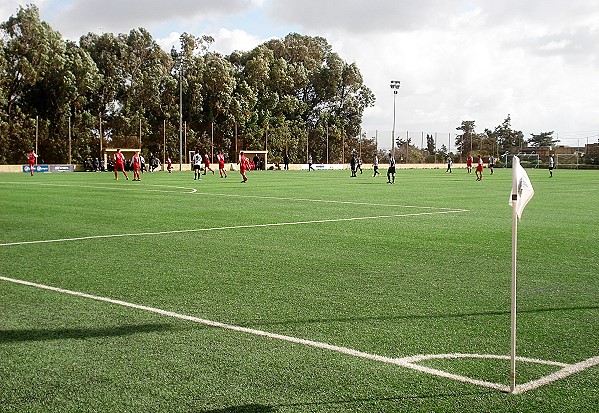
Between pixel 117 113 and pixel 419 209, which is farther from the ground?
pixel 117 113

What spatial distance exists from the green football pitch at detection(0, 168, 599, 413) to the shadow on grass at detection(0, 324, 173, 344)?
2 centimetres

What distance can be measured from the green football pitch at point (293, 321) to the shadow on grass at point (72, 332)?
0.08 ft

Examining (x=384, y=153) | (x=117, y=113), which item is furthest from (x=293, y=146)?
(x=117, y=113)

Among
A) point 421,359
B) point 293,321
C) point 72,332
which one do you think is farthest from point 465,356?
point 72,332

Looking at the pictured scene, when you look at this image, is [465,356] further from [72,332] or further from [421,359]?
[72,332]

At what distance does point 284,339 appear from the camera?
5.92 metres

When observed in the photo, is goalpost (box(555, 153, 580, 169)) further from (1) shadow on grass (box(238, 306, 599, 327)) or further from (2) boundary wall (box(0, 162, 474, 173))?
(1) shadow on grass (box(238, 306, 599, 327))

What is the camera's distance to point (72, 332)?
20.2 feet

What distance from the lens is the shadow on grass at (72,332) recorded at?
→ 597 centimetres

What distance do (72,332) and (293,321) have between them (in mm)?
1910

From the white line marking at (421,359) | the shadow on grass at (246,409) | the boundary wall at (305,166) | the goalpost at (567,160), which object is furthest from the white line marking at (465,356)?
the goalpost at (567,160)

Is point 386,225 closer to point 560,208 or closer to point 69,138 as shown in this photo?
point 560,208

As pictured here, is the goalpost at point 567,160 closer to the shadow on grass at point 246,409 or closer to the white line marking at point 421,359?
the white line marking at point 421,359

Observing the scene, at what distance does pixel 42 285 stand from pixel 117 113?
70.0 metres
